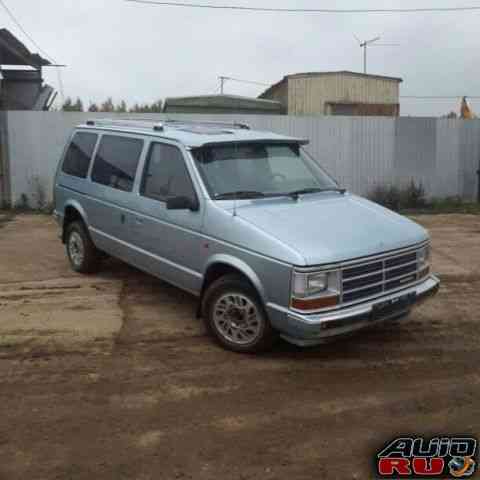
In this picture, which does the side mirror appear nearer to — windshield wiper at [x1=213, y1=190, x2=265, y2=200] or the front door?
the front door

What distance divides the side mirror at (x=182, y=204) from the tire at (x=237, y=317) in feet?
2.35

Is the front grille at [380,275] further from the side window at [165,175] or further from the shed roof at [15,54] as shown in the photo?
the shed roof at [15,54]

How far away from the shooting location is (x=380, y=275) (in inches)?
205

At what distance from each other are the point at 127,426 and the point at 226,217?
6.60ft

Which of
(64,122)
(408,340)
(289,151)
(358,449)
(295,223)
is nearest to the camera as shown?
(358,449)

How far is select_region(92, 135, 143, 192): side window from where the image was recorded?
22.3 ft

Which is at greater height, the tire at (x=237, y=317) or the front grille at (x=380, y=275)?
the front grille at (x=380, y=275)

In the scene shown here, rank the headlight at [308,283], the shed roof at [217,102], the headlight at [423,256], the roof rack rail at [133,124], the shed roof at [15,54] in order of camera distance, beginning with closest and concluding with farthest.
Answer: the headlight at [308,283], the headlight at [423,256], the roof rack rail at [133,124], the shed roof at [15,54], the shed roof at [217,102]

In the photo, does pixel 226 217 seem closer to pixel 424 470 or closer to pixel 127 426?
pixel 127 426

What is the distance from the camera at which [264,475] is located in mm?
3537

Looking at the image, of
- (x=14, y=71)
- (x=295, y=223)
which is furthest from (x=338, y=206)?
(x=14, y=71)

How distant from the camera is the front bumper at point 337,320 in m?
4.80

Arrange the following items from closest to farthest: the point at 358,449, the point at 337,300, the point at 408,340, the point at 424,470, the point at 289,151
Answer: the point at 424,470 < the point at 358,449 < the point at 337,300 < the point at 408,340 < the point at 289,151

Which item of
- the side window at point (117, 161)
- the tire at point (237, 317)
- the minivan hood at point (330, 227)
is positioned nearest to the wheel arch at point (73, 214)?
the side window at point (117, 161)
